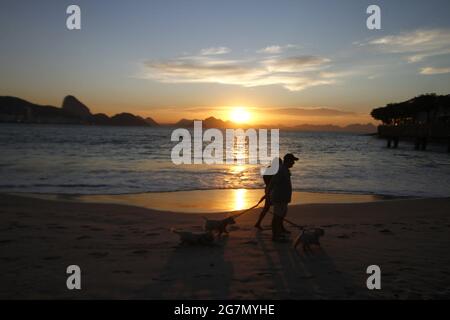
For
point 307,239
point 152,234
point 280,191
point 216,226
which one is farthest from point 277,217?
point 152,234

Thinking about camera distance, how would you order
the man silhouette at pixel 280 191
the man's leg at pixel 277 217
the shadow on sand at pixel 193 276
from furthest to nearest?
1. the man's leg at pixel 277 217
2. the man silhouette at pixel 280 191
3. the shadow on sand at pixel 193 276

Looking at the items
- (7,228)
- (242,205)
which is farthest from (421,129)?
(7,228)

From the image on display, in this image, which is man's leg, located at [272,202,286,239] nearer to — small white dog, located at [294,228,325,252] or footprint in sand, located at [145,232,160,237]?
small white dog, located at [294,228,325,252]

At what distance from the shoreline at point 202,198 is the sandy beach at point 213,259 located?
2135 mm

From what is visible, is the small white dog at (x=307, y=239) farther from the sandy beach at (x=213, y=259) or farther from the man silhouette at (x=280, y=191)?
the man silhouette at (x=280, y=191)

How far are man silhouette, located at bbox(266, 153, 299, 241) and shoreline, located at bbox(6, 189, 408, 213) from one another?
14.2ft

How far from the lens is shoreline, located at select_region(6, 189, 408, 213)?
13.1m

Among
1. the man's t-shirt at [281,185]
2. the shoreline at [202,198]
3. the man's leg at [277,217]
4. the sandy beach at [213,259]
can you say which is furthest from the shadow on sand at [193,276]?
the shoreline at [202,198]

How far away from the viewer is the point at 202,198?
1477 centimetres

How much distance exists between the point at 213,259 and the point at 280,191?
2008 mm

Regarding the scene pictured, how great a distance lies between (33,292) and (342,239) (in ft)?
18.4

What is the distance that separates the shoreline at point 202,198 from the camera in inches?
515

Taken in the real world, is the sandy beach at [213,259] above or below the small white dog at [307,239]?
below

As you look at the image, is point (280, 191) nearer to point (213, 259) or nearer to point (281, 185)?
point (281, 185)
